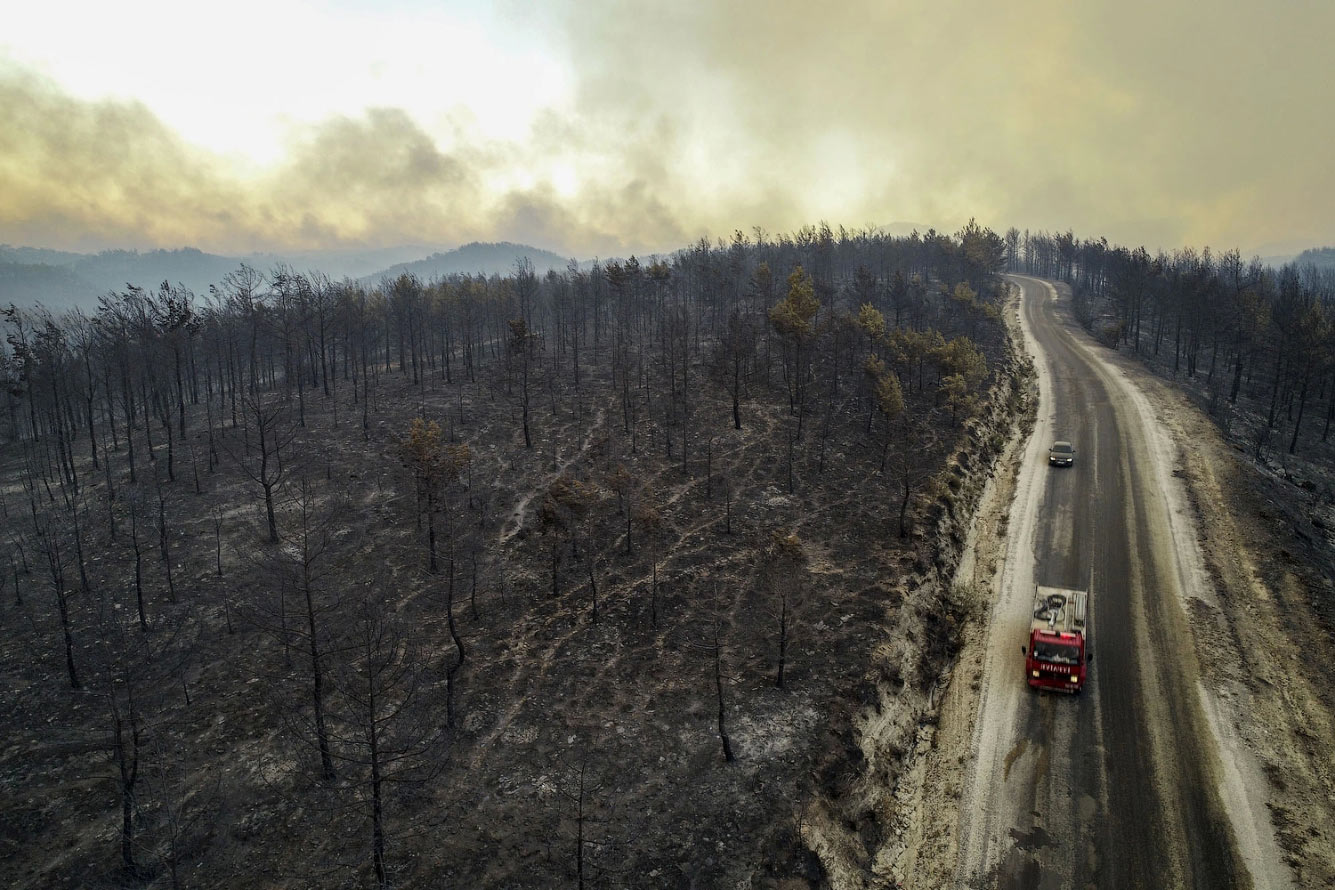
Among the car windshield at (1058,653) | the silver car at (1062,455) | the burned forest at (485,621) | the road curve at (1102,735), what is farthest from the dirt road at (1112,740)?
the silver car at (1062,455)

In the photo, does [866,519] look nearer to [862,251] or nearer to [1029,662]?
[1029,662]

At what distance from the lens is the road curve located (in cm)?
1969

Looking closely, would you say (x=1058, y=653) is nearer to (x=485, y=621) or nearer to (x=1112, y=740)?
(x=1112, y=740)

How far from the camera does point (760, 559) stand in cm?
3775

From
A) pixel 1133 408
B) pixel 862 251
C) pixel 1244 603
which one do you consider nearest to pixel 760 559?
pixel 1244 603

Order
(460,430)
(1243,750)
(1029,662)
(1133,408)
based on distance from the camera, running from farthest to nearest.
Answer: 1. (1133,408)
2. (460,430)
3. (1029,662)
4. (1243,750)

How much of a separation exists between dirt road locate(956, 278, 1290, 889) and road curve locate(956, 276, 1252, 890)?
0.06 metres

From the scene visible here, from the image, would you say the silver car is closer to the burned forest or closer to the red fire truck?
the burned forest

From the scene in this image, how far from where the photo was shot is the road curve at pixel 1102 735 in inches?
775

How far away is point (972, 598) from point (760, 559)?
497 inches

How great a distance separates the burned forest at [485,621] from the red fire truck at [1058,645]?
4594mm

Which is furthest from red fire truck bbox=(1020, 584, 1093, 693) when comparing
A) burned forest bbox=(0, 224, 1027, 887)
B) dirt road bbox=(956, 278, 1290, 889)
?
burned forest bbox=(0, 224, 1027, 887)

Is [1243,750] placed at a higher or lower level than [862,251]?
lower

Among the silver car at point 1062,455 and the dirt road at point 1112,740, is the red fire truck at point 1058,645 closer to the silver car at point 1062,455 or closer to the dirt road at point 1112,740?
the dirt road at point 1112,740
